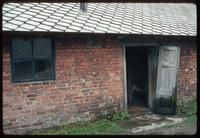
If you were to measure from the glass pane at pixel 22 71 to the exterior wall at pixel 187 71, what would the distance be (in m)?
5.16

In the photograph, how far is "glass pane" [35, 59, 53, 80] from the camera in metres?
7.74

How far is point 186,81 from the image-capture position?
1031 cm

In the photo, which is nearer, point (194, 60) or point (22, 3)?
point (22, 3)

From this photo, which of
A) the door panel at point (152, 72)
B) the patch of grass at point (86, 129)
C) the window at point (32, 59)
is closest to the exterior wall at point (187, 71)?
the door panel at point (152, 72)

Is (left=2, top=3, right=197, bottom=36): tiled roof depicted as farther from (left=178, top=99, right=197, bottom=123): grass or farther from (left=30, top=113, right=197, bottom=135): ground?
(left=30, top=113, right=197, bottom=135): ground

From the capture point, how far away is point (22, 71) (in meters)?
7.52

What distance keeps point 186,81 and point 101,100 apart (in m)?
3.42

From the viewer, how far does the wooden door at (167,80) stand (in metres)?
9.38

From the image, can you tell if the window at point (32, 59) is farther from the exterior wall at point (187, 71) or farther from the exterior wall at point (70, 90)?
the exterior wall at point (187, 71)

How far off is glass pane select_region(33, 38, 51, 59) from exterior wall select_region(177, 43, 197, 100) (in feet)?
15.4

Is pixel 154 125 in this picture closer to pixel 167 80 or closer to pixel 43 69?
pixel 167 80

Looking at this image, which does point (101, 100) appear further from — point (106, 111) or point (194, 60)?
point (194, 60)

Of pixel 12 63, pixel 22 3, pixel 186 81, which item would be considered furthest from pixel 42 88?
pixel 186 81

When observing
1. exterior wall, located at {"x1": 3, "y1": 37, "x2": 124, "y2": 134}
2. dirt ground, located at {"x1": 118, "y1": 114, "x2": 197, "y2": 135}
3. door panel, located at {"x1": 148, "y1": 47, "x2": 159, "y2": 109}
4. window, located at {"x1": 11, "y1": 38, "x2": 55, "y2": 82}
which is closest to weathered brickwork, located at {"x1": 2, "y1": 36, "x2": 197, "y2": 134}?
exterior wall, located at {"x1": 3, "y1": 37, "x2": 124, "y2": 134}
